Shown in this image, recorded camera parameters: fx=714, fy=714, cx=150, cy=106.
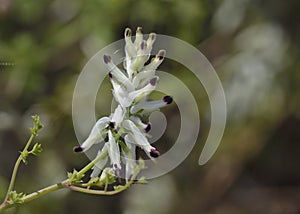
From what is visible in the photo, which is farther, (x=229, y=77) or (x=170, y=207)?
(x=170, y=207)

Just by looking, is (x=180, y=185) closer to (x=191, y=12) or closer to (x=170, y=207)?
(x=170, y=207)

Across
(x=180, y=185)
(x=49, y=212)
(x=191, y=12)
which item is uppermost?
(x=191, y=12)

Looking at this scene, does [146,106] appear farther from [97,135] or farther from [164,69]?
[164,69]

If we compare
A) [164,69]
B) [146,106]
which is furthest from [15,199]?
[164,69]

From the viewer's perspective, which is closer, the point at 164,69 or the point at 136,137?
the point at 136,137

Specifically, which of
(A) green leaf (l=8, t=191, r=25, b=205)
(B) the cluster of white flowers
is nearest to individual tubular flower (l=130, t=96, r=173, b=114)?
(B) the cluster of white flowers

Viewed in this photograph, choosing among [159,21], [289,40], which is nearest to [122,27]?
[159,21]

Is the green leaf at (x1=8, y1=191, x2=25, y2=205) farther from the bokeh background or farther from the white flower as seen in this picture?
the bokeh background
